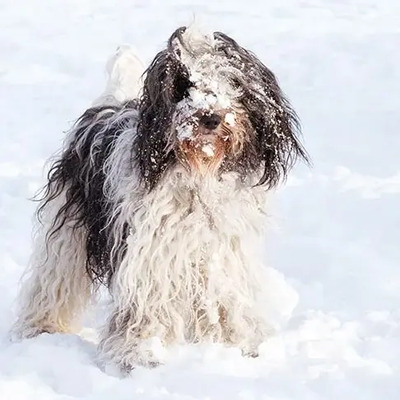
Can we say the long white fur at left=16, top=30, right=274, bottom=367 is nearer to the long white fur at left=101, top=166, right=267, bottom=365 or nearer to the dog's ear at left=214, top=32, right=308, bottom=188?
the long white fur at left=101, top=166, right=267, bottom=365

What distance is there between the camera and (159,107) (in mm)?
4062

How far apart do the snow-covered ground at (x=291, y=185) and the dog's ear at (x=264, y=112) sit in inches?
10.8

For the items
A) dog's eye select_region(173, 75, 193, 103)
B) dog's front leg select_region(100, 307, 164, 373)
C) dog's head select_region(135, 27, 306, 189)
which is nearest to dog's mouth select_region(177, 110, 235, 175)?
dog's head select_region(135, 27, 306, 189)

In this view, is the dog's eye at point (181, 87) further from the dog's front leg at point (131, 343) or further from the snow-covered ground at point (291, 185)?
the dog's front leg at point (131, 343)

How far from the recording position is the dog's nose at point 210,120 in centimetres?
394

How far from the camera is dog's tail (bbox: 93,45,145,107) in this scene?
505 cm

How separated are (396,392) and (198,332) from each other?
87 centimetres

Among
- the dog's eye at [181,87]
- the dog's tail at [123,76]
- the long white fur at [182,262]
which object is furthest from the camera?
the dog's tail at [123,76]

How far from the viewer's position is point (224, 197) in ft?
14.1

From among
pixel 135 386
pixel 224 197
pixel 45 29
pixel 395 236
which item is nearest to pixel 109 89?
pixel 224 197

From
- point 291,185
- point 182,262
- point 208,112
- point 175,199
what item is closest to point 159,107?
point 208,112

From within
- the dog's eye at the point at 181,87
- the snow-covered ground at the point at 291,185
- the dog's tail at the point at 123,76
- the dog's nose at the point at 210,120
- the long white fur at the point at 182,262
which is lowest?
the snow-covered ground at the point at 291,185

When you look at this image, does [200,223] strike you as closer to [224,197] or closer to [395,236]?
[224,197]

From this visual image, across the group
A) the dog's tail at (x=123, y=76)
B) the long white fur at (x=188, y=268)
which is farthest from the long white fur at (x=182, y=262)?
the dog's tail at (x=123, y=76)
